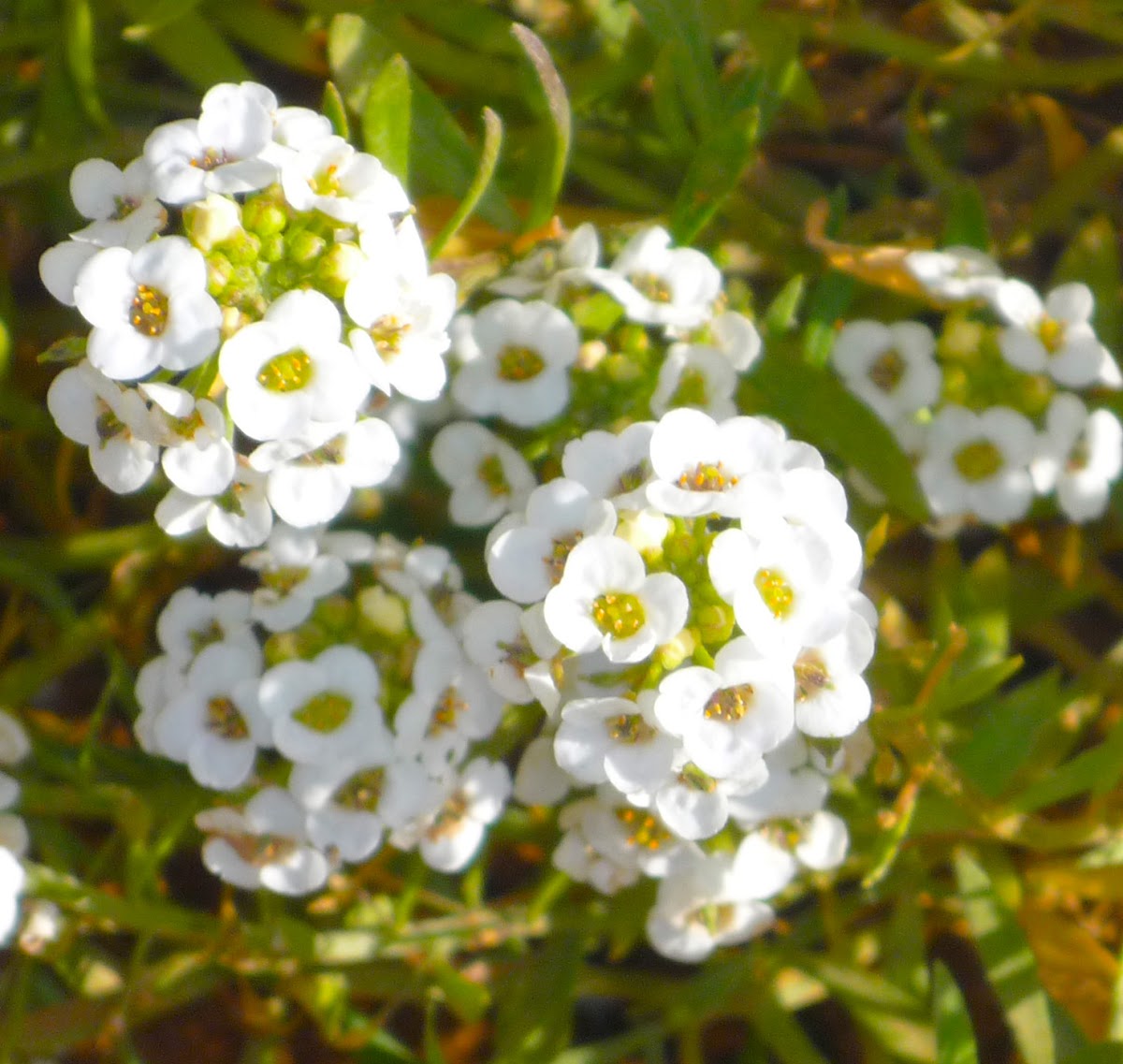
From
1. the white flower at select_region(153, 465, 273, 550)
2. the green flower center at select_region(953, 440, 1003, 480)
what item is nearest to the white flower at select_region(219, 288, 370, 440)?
the white flower at select_region(153, 465, 273, 550)

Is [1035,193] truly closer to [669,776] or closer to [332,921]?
[669,776]

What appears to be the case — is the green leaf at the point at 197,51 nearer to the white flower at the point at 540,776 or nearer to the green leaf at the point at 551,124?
the green leaf at the point at 551,124

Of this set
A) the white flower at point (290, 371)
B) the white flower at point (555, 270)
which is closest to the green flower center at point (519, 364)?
the white flower at point (555, 270)

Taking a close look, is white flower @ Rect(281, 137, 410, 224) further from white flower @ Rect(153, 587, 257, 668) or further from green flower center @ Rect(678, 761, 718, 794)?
green flower center @ Rect(678, 761, 718, 794)

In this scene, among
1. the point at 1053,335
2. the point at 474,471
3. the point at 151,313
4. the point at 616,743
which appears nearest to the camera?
the point at 151,313

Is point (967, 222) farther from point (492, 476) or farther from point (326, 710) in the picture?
point (326, 710)

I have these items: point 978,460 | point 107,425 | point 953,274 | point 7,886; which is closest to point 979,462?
point 978,460

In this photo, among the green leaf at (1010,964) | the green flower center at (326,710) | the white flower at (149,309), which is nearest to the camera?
the white flower at (149,309)
